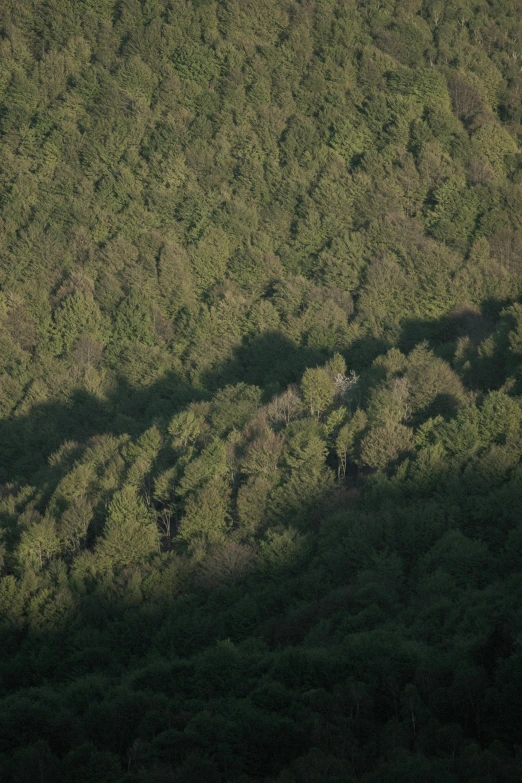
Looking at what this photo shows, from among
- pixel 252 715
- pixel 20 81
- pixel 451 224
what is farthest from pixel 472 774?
pixel 20 81

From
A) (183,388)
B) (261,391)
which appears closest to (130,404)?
(183,388)

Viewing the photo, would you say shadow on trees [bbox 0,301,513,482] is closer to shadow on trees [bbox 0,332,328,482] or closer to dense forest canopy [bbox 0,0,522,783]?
shadow on trees [bbox 0,332,328,482]

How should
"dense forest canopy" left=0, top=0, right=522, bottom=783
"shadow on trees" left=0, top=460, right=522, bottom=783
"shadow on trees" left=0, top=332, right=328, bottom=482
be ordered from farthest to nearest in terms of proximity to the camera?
"shadow on trees" left=0, top=332, right=328, bottom=482 → "dense forest canopy" left=0, top=0, right=522, bottom=783 → "shadow on trees" left=0, top=460, right=522, bottom=783

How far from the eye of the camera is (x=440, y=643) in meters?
54.3

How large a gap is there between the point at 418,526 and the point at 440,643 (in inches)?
427

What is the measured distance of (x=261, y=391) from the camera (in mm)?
84062

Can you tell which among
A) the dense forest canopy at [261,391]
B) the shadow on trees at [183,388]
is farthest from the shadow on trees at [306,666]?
the shadow on trees at [183,388]

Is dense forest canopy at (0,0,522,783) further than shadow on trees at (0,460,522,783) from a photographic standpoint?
Yes

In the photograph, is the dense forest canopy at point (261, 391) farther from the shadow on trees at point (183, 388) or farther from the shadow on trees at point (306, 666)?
the shadow on trees at point (183, 388)

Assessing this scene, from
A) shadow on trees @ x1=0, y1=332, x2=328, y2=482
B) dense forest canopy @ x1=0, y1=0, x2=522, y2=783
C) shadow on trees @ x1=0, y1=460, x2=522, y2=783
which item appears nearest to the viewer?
shadow on trees @ x1=0, y1=460, x2=522, y2=783

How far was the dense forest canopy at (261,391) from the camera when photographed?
168 ft

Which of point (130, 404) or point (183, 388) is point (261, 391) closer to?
point (183, 388)

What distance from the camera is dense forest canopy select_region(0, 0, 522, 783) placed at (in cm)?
5116

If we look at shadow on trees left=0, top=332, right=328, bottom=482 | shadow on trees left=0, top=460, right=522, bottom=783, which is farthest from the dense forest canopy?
shadow on trees left=0, top=332, right=328, bottom=482
